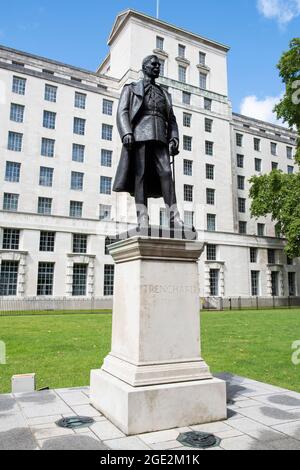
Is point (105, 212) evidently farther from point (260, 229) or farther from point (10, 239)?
point (260, 229)

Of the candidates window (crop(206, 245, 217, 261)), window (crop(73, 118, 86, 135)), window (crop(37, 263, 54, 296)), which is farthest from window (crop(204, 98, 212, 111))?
window (crop(37, 263, 54, 296))

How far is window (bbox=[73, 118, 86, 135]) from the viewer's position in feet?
135

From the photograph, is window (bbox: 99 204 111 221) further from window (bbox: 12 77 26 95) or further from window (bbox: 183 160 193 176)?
window (bbox: 12 77 26 95)

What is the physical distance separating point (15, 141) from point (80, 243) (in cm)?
1231

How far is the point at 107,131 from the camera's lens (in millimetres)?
43094

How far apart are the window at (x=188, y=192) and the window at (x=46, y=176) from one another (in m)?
15.9

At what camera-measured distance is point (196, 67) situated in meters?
48.8

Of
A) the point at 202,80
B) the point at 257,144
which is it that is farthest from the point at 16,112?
the point at 257,144

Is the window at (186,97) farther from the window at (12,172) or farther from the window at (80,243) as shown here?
the window at (12,172)

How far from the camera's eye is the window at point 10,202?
36.6 metres

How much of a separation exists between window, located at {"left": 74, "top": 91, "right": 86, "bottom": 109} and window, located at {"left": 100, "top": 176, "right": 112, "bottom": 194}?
8434 millimetres

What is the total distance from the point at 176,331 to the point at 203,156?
43.8 meters
